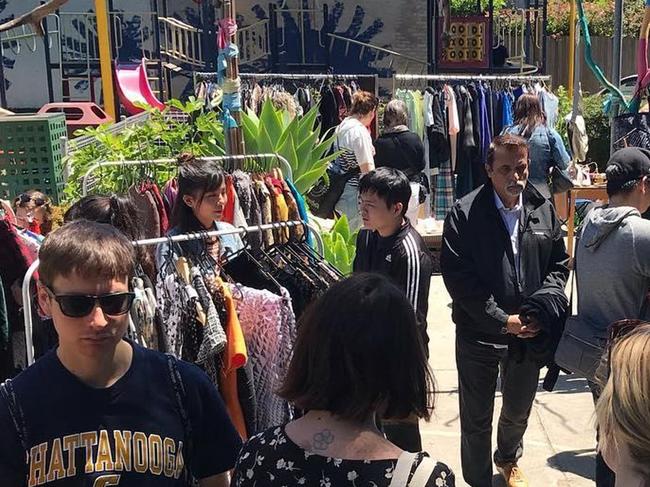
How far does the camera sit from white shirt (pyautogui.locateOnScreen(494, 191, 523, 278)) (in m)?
3.47

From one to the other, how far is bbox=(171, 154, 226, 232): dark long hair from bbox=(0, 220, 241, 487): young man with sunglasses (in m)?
1.60

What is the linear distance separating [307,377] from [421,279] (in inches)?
75.9

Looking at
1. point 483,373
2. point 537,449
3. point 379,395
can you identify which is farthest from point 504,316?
point 379,395

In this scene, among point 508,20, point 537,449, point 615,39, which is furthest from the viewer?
point 508,20

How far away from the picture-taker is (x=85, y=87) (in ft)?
51.2

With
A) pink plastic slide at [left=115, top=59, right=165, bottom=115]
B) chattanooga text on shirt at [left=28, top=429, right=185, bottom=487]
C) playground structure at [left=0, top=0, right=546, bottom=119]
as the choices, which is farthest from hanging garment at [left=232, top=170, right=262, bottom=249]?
playground structure at [left=0, top=0, right=546, bottom=119]

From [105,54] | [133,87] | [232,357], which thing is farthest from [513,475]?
[133,87]

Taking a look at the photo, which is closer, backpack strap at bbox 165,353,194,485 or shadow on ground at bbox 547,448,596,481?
backpack strap at bbox 165,353,194,485

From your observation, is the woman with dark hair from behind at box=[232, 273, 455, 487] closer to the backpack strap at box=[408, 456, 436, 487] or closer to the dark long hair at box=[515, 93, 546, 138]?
the backpack strap at box=[408, 456, 436, 487]

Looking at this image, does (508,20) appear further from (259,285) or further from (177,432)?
(177,432)

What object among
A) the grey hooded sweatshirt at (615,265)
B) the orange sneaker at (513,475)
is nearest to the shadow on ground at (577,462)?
the orange sneaker at (513,475)

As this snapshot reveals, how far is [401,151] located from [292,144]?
1.12m

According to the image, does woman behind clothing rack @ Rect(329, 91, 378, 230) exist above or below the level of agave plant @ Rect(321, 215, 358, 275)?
above

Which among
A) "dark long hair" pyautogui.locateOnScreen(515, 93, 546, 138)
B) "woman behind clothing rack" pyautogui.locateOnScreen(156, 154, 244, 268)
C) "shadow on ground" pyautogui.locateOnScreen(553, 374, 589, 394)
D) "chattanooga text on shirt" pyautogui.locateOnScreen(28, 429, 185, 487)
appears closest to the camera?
"chattanooga text on shirt" pyautogui.locateOnScreen(28, 429, 185, 487)
